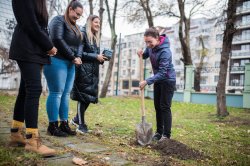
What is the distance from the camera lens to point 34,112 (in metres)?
3.24

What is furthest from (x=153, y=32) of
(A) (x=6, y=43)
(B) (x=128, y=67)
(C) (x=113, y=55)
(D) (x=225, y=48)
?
(B) (x=128, y=67)

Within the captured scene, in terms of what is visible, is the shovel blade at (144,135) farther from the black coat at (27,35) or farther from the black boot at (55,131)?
the black coat at (27,35)

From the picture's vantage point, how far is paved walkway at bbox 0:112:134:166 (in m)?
3.11

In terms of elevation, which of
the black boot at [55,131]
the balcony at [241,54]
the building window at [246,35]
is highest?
the building window at [246,35]

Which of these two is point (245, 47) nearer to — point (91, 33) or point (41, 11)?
point (91, 33)

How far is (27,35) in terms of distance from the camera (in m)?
3.25

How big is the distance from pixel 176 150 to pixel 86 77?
1.89 meters

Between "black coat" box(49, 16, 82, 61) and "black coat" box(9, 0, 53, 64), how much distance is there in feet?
3.22

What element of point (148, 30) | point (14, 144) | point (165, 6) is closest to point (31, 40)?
point (14, 144)

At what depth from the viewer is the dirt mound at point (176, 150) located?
3.89 m

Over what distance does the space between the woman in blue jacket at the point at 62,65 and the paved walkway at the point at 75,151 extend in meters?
0.34

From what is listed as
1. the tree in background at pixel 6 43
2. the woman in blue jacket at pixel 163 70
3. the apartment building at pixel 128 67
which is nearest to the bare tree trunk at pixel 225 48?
the woman in blue jacket at pixel 163 70

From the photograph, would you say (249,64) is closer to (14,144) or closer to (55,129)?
(55,129)

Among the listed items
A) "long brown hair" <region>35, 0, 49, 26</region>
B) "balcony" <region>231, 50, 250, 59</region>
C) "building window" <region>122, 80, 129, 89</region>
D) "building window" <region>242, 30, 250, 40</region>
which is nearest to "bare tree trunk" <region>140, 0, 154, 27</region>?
"long brown hair" <region>35, 0, 49, 26</region>
